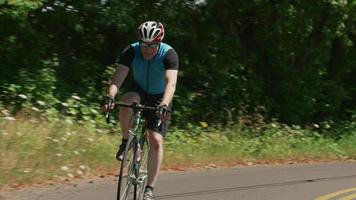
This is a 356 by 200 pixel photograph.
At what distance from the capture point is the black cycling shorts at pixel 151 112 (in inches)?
284

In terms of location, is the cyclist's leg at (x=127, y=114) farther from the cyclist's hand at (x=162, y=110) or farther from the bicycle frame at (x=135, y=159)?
the cyclist's hand at (x=162, y=110)

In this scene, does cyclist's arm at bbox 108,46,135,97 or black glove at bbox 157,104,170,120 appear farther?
cyclist's arm at bbox 108,46,135,97

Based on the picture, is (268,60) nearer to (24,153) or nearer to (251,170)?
(251,170)

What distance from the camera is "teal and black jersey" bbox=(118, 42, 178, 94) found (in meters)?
7.16

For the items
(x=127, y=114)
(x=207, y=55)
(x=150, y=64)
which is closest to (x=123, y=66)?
(x=150, y=64)

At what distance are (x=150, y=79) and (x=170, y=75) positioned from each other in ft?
1.10

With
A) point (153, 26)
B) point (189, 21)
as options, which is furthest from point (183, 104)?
point (153, 26)

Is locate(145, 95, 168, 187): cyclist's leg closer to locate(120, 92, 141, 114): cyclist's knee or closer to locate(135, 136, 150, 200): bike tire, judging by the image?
locate(135, 136, 150, 200): bike tire

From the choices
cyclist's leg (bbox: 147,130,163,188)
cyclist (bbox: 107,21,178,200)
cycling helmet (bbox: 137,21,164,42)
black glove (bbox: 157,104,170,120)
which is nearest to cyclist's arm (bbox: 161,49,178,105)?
cyclist (bbox: 107,21,178,200)

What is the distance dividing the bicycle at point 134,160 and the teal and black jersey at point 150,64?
43 cm

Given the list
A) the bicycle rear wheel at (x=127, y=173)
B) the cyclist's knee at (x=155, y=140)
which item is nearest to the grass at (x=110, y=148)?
the bicycle rear wheel at (x=127, y=173)

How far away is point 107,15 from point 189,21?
3.06 metres

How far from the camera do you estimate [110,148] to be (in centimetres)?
1112

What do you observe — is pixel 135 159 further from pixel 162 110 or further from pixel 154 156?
pixel 162 110
